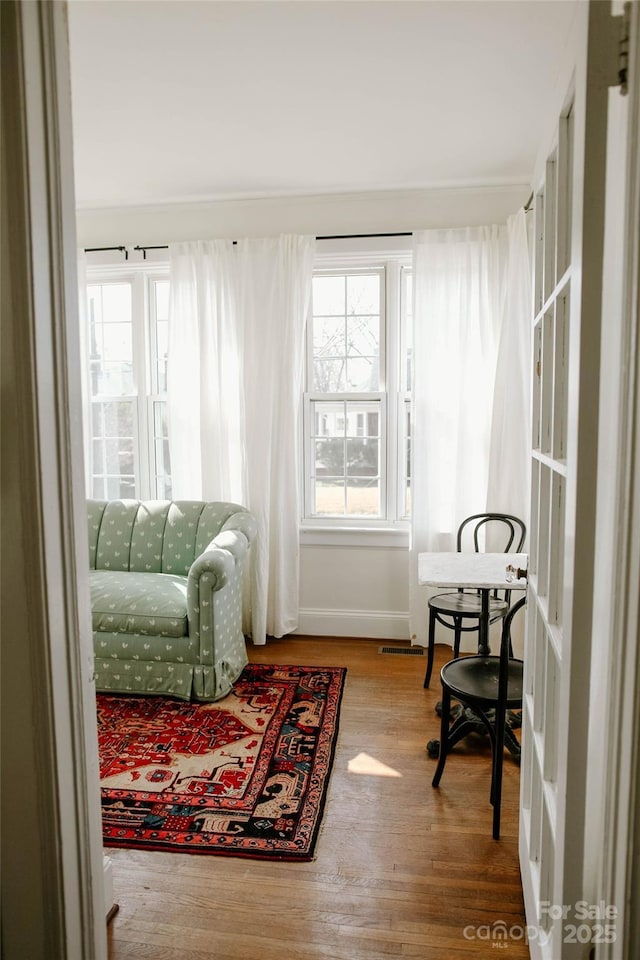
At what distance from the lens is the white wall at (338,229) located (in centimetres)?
405

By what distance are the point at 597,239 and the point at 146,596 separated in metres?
2.95

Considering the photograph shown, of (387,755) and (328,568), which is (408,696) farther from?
(328,568)

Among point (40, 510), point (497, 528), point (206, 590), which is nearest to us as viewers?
point (40, 510)

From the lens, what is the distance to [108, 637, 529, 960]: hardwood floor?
1.80 m

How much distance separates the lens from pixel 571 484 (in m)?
1.08

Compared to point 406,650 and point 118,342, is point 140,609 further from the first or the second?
point 118,342

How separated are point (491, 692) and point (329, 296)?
9.47 feet

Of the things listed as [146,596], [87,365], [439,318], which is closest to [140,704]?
[146,596]

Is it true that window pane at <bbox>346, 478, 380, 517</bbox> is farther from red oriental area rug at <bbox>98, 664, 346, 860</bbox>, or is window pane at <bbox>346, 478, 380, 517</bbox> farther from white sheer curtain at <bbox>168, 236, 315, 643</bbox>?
red oriental area rug at <bbox>98, 664, 346, 860</bbox>

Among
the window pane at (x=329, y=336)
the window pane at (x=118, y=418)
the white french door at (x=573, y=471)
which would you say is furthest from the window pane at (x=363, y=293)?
the white french door at (x=573, y=471)

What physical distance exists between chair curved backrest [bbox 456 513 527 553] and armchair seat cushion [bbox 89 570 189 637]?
1562 millimetres

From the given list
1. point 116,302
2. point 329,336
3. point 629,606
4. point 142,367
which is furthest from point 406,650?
point 629,606

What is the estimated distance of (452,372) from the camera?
4.00 meters

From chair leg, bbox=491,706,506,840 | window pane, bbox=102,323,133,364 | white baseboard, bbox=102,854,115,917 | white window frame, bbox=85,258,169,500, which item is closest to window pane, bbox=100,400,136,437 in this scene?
white window frame, bbox=85,258,169,500
